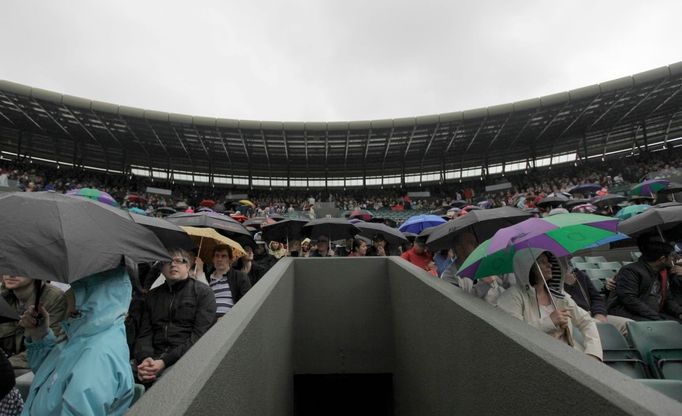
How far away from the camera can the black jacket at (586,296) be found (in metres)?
3.82

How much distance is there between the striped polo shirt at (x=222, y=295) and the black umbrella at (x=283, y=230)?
298 cm

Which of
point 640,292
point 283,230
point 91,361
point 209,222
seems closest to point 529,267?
point 640,292

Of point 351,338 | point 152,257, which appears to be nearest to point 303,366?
point 351,338

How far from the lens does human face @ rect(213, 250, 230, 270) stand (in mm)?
3994

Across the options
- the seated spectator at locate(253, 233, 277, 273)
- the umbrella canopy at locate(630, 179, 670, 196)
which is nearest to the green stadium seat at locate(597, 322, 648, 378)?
the seated spectator at locate(253, 233, 277, 273)

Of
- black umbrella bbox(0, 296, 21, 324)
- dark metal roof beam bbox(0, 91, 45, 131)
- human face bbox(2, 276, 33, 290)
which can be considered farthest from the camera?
dark metal roof beam bbox(0, 91, 45, 131)

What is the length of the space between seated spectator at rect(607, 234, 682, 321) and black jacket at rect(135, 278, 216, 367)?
458 centimetres

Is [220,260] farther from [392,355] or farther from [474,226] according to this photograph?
[474,226]

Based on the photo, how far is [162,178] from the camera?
31125mm

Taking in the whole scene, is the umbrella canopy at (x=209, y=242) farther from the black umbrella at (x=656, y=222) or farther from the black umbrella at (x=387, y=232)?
the black umbrella at (x=656, y=222)

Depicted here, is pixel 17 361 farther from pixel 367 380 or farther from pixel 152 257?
pixel 367 380

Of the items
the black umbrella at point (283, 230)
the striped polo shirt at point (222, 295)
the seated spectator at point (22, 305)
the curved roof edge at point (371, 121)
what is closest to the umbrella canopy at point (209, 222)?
the striped polo shirt at point (222, 295)

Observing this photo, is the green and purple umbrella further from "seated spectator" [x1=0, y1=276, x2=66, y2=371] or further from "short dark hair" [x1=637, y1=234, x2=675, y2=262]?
"seated spectator" [x1=0, y1=276, x2=66, y2=371]

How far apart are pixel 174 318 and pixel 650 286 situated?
513 centimetres
